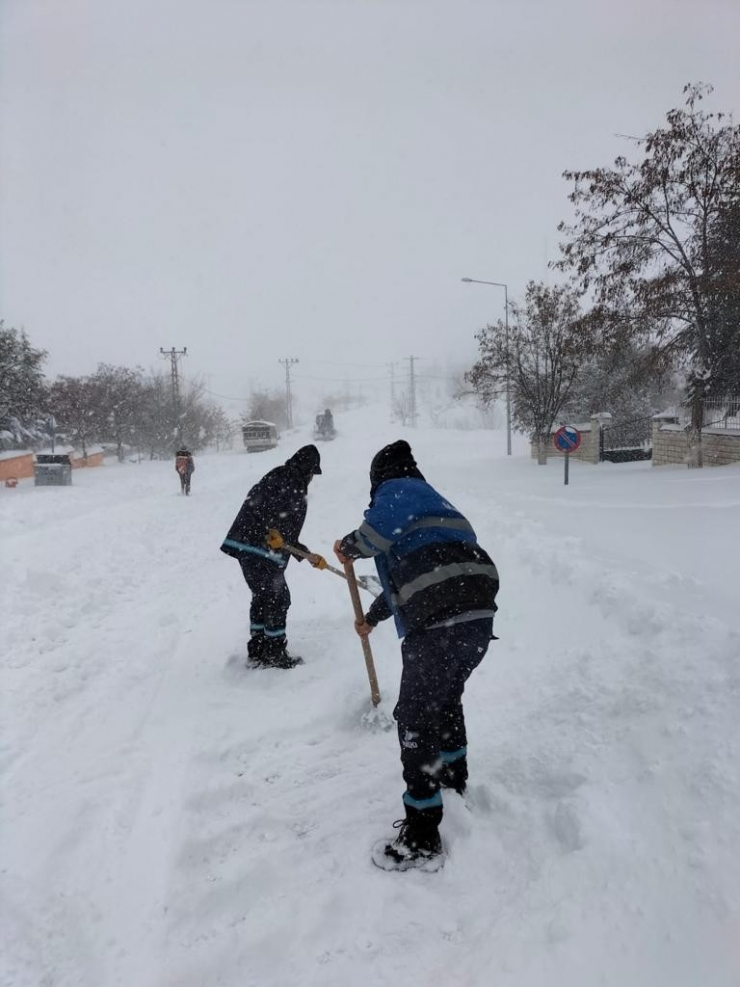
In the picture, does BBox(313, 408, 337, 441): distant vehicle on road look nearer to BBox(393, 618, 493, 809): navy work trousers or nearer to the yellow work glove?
the yellow work glove

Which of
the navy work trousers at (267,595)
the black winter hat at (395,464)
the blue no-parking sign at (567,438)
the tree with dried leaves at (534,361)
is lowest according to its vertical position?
the navy work trousers at (267,595)

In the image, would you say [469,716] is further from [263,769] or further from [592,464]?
[592,464]

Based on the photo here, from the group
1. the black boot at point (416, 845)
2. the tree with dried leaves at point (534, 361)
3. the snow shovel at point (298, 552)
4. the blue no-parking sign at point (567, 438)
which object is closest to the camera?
the black boot at point (416, 845)

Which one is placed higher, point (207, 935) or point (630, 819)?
point (630, 819)

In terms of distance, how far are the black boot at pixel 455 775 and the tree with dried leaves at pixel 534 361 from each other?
786 inches

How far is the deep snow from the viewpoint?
6.75 ft

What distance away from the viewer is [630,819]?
2.38 meters

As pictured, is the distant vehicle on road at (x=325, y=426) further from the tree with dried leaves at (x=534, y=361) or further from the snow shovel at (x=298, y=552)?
the snow shovel at (x=298, y=552)

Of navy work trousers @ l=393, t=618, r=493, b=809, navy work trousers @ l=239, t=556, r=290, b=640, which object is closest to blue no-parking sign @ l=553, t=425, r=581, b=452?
navy work trousers @ l=239, t=556, r=290, b=640

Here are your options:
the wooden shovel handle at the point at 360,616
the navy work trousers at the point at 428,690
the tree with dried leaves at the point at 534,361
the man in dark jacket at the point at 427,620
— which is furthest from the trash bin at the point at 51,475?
the navy work trousers at the point at 428,690

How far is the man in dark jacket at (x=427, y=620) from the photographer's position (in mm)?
2475

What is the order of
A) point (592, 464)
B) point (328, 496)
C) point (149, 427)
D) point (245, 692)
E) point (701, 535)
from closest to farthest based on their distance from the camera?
point (245, 692) → point (701, 535) → point (328, 496) → point (592, 464) → point (149, 427)

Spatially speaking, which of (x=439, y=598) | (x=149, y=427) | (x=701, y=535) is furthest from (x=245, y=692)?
(x=149, y=427)

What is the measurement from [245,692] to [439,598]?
2379 mm
